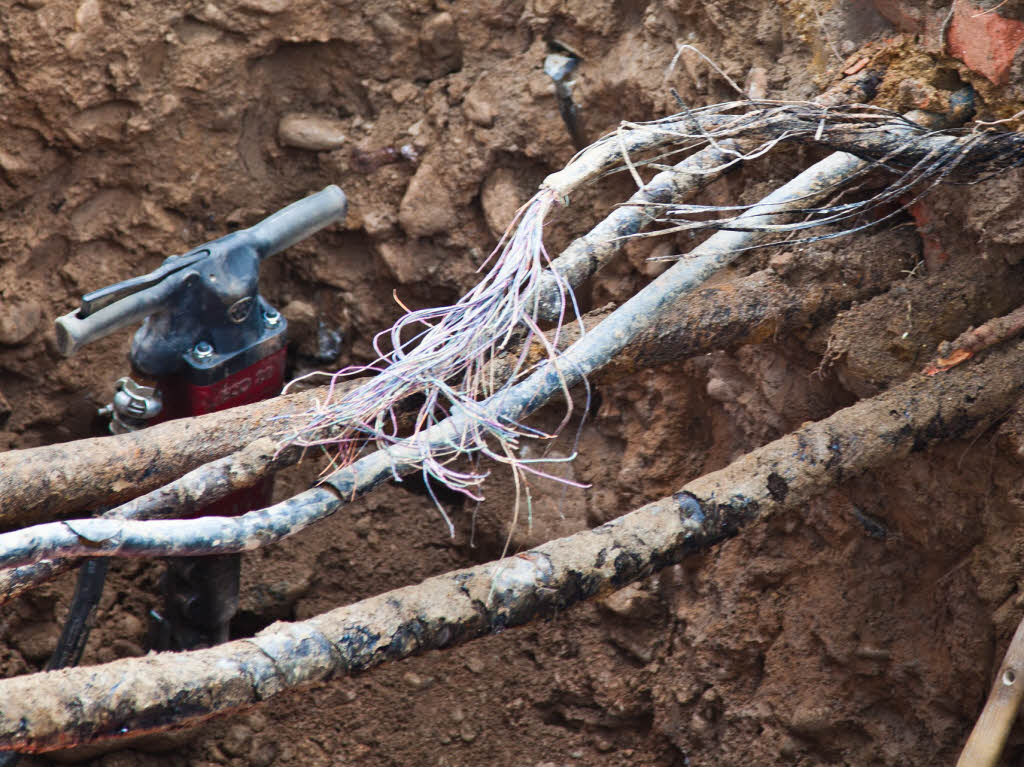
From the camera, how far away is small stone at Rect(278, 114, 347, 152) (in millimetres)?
2939

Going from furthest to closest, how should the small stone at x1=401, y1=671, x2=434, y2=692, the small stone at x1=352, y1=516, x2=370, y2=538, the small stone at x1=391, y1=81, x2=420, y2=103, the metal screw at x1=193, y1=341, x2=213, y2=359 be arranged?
the small stone at x1=391, y1=81, x2=420, y2=103
the small stone at x1=352, y1=516, x2=370, y2=538
the small stone at x1=401, y1=671, x2=434, y2=692
the metal screw at x1=193, y1=341, x2=213, y2=359

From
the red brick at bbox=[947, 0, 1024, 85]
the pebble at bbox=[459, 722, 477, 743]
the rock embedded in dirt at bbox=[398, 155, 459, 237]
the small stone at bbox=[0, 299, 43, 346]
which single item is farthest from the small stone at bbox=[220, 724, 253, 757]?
the red brick at bbox=[947, 0, 1024, 85]

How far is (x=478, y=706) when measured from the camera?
2.50m

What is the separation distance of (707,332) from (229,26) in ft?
5.16

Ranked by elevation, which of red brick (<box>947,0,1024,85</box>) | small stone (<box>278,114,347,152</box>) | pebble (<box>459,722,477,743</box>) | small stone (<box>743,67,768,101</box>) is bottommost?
pebble (<box>459,722,477,743</box>)

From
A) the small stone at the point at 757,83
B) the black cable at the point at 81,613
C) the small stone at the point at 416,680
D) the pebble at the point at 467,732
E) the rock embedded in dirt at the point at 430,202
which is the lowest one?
the pebble at the point at 467,732

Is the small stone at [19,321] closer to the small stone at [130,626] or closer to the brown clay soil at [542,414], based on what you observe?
the brown clay soil at [542,414]

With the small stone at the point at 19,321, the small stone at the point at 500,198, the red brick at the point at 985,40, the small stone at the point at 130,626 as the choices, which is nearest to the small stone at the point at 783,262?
the red brick at the point at 985,40

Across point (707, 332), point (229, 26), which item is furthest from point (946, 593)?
point (229, 26)

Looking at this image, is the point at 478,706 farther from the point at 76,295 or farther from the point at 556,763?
the point at 76,295

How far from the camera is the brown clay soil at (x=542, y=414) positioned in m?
2.03

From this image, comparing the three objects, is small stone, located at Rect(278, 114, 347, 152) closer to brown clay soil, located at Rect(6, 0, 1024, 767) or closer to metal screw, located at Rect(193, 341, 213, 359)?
brown clay soil, located at Rect(6, 0, 1024, 767)

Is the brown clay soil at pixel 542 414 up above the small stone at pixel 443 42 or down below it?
below

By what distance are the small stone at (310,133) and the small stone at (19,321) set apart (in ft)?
2.62
